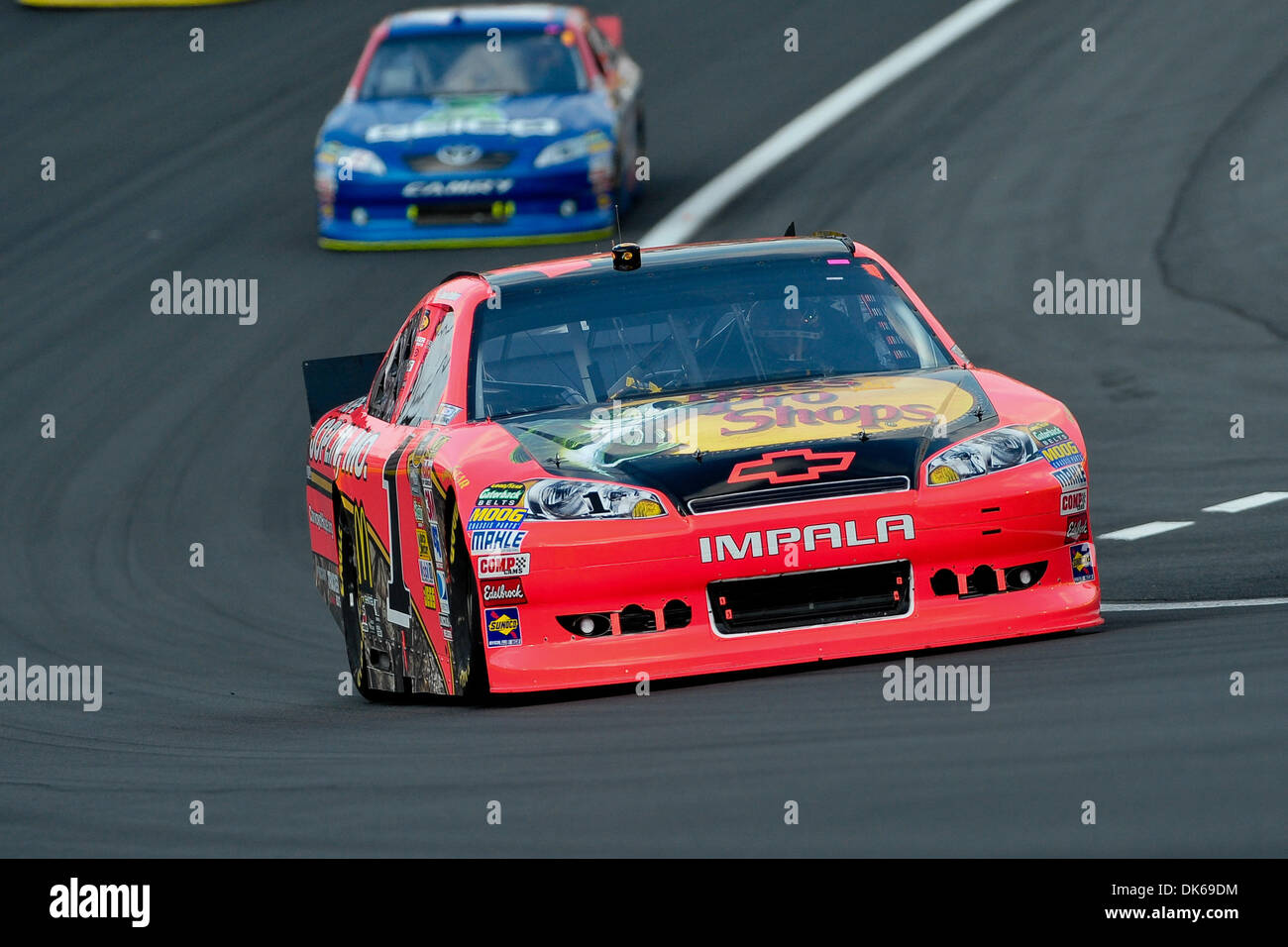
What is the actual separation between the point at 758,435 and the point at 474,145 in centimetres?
1030

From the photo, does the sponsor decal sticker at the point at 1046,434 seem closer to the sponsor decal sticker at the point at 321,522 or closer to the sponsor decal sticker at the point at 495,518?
the sponsor decal sticker at the point at 495,518

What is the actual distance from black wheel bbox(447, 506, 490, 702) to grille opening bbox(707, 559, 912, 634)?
67 centimetres

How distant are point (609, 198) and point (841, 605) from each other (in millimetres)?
10513

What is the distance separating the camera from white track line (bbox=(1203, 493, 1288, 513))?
10336mm

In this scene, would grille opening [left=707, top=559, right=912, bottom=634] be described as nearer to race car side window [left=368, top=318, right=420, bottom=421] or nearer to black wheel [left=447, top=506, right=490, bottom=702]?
black wheel [left=447, top=506, right=490, bottom=702]

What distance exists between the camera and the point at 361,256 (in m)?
17.0

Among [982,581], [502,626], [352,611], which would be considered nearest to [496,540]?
[502,626]

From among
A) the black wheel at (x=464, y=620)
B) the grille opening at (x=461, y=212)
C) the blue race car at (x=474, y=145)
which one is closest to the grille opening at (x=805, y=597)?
the black wheel at (x=464, y=620)

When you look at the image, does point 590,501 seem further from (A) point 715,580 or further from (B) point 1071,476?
(B) point 1071,476

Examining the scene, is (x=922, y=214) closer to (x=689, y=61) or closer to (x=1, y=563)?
(x=689, y=61)

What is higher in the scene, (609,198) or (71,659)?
(609,198)

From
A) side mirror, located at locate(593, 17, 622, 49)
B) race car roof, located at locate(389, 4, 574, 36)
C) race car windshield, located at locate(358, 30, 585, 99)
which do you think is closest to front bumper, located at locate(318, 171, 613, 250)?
race car windshield, located at locate(358, 30, 585, 99)

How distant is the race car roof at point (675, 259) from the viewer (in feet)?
25.2
